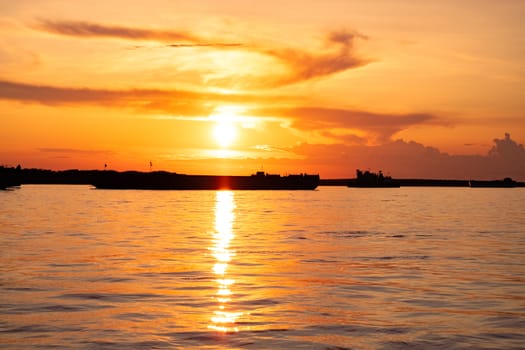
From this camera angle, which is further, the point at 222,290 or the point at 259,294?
the point at 222,290

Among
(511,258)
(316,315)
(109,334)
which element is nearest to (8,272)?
(109,334)

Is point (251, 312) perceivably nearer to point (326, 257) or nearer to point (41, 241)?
point (326, 257)

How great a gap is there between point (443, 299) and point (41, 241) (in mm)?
27020

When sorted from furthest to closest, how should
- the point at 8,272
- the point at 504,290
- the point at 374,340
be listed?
1. the point at 8,272
2. the point at 504,290
3. the point at 374,340

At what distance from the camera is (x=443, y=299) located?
66.4ft

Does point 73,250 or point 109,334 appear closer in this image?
point 109,334

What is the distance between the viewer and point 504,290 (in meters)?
22.1

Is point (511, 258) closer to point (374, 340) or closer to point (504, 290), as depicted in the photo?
point (504, 290)

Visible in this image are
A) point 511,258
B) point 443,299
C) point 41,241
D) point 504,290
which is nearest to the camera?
point 443,299

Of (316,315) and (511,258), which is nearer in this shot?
(316,315)

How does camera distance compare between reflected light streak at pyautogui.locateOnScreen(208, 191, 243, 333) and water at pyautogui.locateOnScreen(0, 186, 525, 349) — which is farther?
reflected light streak at pyautogui.locateOnScreen(208, 191, 243, 333)

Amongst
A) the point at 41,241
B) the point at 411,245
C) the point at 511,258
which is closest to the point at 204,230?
the point at 41,241

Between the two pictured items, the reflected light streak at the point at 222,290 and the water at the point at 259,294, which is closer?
the water at the point at 259,294

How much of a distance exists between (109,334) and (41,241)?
85.0ft
